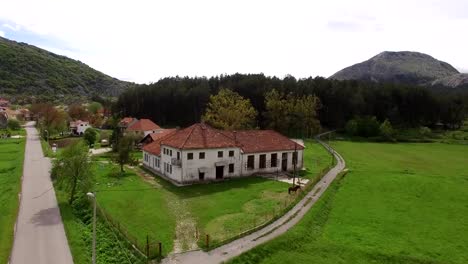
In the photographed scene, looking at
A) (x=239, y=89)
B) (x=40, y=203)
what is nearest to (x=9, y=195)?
(x=40, y=203)

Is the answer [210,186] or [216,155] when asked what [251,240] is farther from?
[216,155]

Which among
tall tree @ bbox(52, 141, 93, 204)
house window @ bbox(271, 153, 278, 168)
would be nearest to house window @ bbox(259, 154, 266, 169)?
house window @ bbox(271, 153, 278, 168)

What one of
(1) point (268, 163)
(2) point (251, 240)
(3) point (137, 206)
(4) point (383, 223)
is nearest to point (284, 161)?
(1) point (268, 163)

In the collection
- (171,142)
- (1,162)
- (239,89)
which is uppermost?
(239,89)

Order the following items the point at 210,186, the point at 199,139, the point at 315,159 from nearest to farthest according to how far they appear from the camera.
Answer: the point at 210,186 → the point at 199,139 → the point at 315,159

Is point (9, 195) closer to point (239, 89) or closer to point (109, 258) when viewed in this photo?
point (109, 258)
